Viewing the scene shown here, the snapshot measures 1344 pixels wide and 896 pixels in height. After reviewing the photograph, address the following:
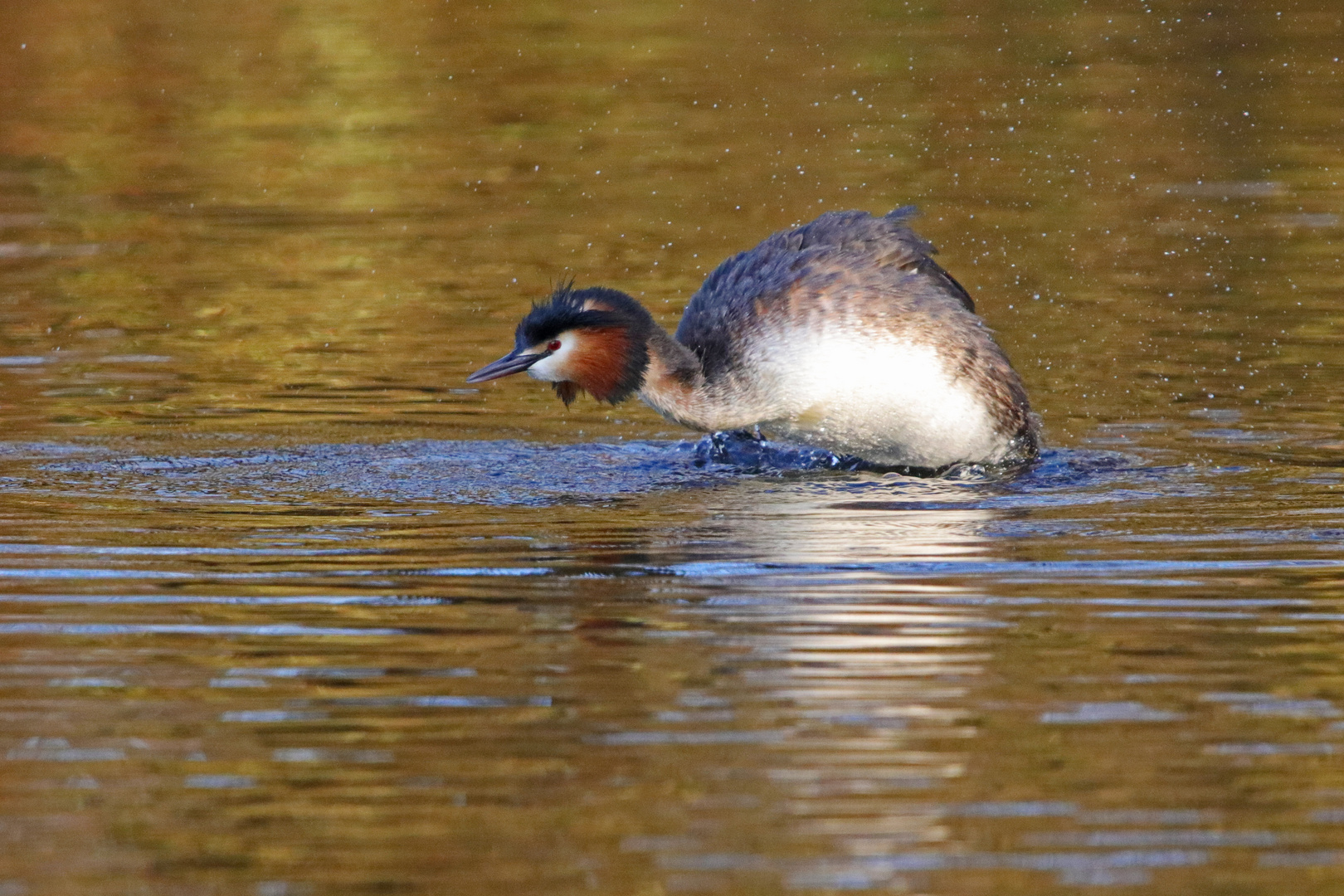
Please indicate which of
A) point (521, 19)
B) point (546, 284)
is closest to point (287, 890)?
point (546, 284)

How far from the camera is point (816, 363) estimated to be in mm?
9453

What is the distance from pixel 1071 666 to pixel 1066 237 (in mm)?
→ 8949

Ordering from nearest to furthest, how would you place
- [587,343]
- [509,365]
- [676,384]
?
[509,365]
[587,343]
[676,384]

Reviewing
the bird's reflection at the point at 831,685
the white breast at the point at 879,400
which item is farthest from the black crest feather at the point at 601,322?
the bird's reflection at the point at 831,685

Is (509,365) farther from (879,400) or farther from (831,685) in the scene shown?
(831,685)

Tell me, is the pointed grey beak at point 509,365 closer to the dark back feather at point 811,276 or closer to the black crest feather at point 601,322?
the black crest feather at point 601,322

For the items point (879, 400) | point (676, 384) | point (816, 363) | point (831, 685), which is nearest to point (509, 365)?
point (676, 384)

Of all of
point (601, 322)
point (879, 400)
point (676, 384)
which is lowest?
point (879, 400)

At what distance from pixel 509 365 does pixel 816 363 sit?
1.27 metres

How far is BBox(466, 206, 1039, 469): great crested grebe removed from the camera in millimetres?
9383

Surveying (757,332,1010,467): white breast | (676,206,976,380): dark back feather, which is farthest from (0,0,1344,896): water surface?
(676,206,976,380): dark back feather

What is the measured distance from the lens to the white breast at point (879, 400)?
9.45 metres

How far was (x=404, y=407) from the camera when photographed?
10.8 metres

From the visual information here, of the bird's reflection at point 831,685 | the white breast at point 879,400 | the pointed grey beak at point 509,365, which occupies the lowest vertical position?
the bird's reflection at point 831,685
